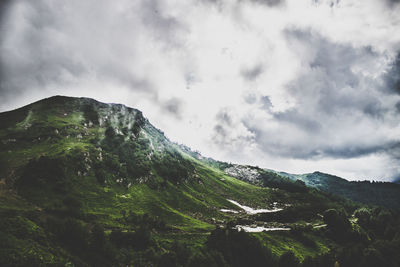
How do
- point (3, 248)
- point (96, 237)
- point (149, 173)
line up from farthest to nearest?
point (149, 173) < point (96, 237) < point (3, 248)

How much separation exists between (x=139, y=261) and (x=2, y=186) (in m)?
104

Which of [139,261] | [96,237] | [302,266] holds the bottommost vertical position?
[302,266]

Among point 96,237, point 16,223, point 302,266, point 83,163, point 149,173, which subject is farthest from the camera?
point 149,173

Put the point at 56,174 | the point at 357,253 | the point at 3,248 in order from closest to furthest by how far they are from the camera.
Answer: the point at 3,248 < the point at 357,253 < the point at 56,174

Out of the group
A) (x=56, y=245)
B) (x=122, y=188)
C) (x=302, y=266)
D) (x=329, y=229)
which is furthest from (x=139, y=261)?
(x=329, y=229)

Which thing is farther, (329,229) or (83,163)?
(83,163)

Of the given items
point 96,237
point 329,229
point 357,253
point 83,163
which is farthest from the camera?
point 83,163

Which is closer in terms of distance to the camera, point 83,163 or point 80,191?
point 80,191

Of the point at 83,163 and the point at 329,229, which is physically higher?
the point at 83,163

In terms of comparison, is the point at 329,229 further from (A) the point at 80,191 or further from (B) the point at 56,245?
(A) the point at 80,191

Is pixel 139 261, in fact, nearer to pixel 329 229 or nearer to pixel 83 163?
pixel 83 163

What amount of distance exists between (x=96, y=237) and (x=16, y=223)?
16.6 m

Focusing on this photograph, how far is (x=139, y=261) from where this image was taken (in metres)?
48.9

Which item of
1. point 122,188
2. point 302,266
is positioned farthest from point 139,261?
point 122,188
